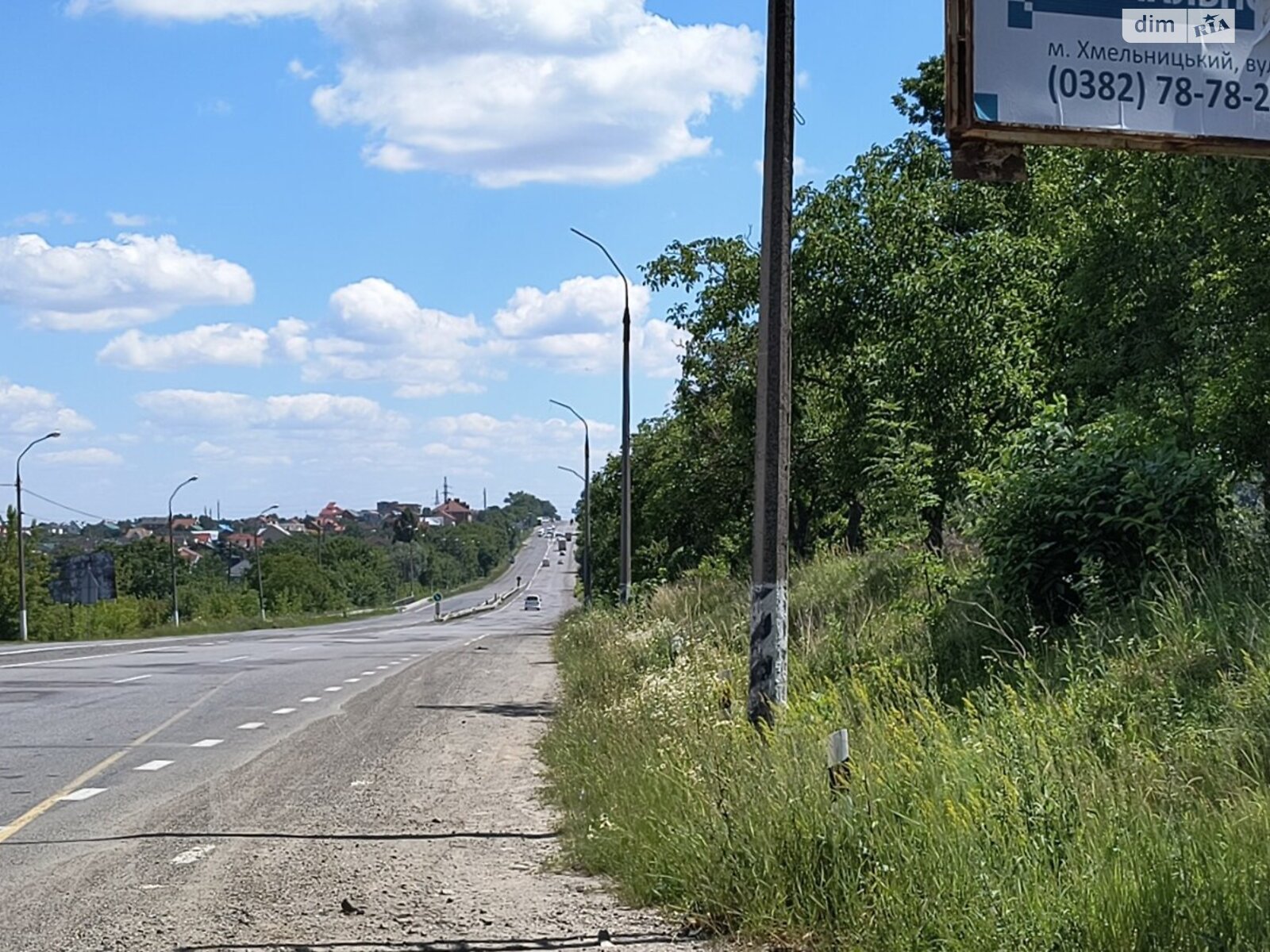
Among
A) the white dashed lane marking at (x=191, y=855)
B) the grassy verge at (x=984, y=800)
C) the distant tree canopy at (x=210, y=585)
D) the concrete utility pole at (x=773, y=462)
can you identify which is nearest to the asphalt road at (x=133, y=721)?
the white dashed lane marking at (x=191, y=855)

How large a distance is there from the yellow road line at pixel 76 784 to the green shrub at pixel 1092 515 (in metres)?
7.66

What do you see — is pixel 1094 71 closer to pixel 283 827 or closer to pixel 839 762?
pixel 839 762

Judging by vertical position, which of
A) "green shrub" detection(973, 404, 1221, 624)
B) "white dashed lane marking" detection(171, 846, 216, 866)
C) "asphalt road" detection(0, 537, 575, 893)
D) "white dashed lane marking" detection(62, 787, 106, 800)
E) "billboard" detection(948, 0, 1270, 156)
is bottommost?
"asphalt road" detection(0, 537, 575, 893)

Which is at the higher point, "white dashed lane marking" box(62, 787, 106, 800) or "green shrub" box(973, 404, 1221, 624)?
"green shrub" box(973, 404, 1221, 624)

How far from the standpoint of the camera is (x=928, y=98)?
38.2m

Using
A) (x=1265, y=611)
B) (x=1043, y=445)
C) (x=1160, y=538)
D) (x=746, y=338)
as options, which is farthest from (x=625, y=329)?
(x=1265, y=611)

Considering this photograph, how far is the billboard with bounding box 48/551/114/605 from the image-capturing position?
10844cm

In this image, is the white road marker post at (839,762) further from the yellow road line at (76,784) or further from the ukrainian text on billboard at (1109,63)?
the yellow road line at (76,784)

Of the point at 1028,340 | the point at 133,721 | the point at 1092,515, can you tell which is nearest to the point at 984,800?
the point at 1092,515

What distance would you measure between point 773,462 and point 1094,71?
3.12 meters

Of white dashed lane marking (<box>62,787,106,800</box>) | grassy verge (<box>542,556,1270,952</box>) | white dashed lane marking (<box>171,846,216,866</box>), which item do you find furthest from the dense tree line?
white dashed lane marking (<box>62,787,106,800</box>)

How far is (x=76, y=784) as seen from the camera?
12.1 m

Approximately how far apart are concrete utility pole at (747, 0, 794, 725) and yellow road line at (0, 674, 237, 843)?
5172 mm

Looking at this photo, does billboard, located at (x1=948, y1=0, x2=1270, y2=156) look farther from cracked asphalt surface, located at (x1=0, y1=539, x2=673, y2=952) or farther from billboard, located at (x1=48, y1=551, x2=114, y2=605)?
billboard, located at (x1=48, y1=551, x2=114, y2=605)
